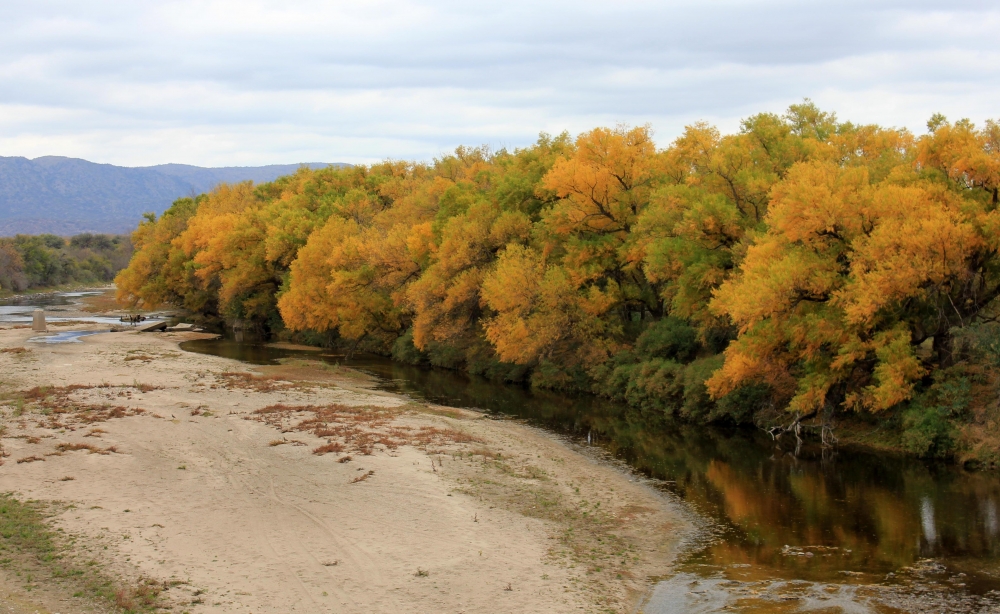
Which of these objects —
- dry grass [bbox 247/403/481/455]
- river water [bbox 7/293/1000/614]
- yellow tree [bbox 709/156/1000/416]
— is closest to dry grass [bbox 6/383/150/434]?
dry grass [bbox 247/403/481/455]

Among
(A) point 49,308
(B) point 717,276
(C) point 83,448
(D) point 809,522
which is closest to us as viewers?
(D) point 809,522

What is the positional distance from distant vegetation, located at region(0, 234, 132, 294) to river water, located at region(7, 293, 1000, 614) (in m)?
111

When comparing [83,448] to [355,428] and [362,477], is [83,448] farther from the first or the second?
[355,428]

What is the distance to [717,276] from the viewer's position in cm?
3297

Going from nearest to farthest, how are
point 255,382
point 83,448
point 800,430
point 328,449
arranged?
point 83,448 < point 328,449 < point 800,430 < point 255,382

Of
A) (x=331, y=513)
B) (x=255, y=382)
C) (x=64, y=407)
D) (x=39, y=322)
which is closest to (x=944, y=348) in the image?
(x=331, y=513)

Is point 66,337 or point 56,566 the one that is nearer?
point 56,566

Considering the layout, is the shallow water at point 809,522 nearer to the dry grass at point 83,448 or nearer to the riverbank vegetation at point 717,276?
the riverbank vegetation at point 717,276

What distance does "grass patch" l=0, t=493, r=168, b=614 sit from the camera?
13453 millimetres

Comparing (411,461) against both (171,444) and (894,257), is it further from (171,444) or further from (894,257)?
(894,257)

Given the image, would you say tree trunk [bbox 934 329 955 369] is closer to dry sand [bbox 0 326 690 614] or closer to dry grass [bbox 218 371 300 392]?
dry sand [bbox 0 326 690 614]

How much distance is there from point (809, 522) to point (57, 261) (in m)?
139

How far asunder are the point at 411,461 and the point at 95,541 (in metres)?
9.29

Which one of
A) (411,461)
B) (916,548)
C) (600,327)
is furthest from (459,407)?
(916,548)
